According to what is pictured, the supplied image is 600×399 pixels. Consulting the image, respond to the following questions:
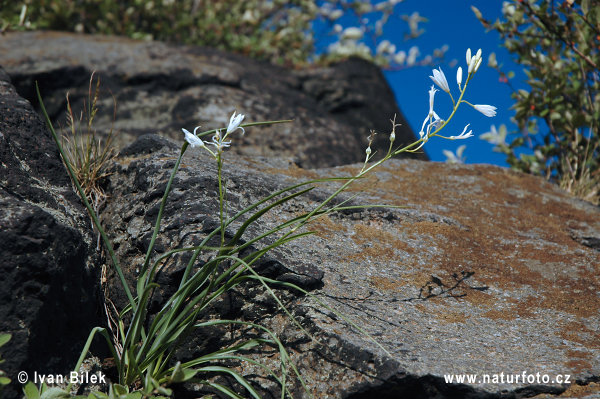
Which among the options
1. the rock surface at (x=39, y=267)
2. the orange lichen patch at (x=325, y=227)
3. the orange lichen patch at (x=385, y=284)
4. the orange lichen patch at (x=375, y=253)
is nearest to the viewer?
the rock surface at (x=39, y=267)

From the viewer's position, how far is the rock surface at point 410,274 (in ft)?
6.16

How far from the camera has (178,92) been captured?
17.5 feet

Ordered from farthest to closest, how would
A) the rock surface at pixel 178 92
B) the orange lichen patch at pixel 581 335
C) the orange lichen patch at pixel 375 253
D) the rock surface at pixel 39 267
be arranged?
the rock surface at pixel 178 92, the orange lichen patch at pixel 375 253, the orange lichen patch at pixel 581 335, the rock surface at pixel 39 267

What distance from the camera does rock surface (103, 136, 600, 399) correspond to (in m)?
1.88

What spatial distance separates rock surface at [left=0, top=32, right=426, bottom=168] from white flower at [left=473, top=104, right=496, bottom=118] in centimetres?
314

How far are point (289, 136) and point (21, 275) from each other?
11.9ft

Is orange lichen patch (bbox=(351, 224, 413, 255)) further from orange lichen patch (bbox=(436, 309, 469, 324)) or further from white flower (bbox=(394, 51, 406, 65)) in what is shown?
white flower (bbox=(394, 51, 406, 65))

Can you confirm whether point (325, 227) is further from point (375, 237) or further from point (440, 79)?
point (440, 79)

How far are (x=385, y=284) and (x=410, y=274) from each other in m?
0.17

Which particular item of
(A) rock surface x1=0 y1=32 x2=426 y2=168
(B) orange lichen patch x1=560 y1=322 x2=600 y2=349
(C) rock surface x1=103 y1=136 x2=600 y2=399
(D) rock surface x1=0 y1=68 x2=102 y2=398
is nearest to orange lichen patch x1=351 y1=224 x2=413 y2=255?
(C) rock surface x1=103 y1=136 x2=600 y2=399

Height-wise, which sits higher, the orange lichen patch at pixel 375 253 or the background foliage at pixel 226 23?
the background foliage at pixel 226 23

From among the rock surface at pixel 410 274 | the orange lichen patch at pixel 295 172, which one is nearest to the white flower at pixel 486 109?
the rock surface at pixel 410 274

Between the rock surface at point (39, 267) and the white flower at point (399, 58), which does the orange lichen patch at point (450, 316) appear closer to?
the rock surface at point (39, 267)

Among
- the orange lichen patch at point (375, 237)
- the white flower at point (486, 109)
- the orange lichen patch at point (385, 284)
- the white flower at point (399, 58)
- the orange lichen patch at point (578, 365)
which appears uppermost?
the white flower at point (399, 58)
